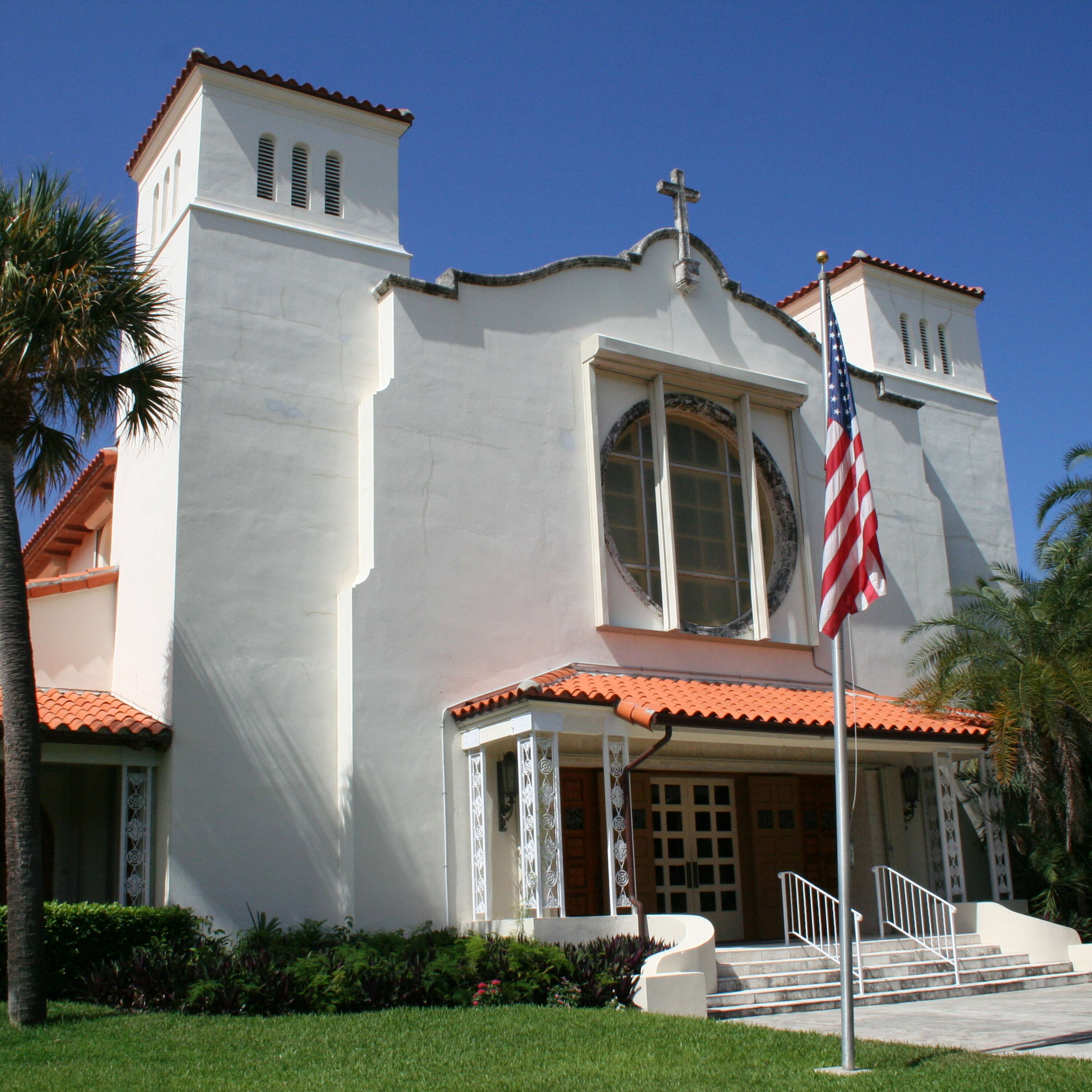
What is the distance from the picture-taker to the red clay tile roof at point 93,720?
13180mm

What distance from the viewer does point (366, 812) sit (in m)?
14.3

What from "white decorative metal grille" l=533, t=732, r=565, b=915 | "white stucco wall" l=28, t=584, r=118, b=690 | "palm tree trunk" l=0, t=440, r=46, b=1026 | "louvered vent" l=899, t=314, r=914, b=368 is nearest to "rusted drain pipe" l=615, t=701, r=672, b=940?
"white decorative metal grille" l=533, t=732, r=565, b=915

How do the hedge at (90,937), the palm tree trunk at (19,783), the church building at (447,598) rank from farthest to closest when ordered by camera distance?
the church building at (447,598), the hedge at (90,937), the palm tree trunk at (19,783)

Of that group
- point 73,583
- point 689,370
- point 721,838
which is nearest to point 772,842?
point 721,838

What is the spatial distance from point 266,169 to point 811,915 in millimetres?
12822

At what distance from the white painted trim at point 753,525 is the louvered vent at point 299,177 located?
7.26m

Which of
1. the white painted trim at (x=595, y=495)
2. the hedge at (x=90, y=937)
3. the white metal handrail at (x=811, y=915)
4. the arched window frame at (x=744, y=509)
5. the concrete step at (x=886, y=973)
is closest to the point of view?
the hedge at (x=90, y=937)

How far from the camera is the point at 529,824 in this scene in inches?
541

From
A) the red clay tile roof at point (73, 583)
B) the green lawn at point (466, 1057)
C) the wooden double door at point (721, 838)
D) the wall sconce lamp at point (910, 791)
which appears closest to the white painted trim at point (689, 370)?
the wooden double door at point (721, 838)

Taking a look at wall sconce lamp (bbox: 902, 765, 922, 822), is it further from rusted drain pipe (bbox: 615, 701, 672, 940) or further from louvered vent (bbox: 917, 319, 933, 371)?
louvered vent (bbox: 917, 319, 933, 371)

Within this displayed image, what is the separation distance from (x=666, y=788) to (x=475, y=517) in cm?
470

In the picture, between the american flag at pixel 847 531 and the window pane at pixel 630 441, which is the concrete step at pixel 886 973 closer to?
the american flag at pixel 847 531

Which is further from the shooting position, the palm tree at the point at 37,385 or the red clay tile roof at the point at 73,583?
the red clay tile roof at the point at 73,583

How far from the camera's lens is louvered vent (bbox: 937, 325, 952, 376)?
78.7 feet
